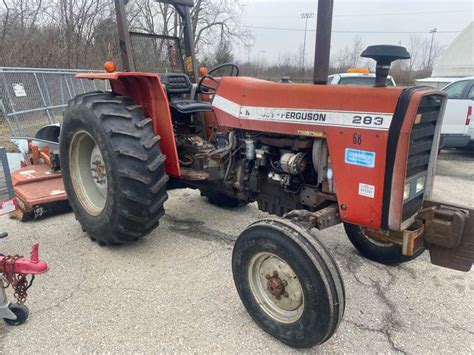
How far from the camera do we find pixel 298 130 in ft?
8.51

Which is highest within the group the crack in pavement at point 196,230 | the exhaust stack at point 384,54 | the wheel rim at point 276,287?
the exhaust stack at point 384,54

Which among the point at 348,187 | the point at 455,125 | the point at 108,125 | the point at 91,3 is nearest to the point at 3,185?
the point at 108,125

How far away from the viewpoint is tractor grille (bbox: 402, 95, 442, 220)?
221cm

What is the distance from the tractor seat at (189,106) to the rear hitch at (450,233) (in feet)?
6.84

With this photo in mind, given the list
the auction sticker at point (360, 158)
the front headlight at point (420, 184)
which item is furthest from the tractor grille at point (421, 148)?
the auction sticker at point (360, 158)

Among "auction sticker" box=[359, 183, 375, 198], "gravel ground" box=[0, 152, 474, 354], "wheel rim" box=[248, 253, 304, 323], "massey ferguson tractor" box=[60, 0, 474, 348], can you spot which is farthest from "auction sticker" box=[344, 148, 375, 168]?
"gravel ground" box=[0, 152, 474, 354]

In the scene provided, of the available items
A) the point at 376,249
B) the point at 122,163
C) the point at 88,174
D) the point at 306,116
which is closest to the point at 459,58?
the point at 376,249

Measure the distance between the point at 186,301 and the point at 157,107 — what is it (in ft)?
5.52

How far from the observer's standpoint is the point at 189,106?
355cm

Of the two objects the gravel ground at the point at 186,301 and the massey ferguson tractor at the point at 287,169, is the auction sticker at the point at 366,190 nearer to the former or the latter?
the massey ferguson tractor at the point at 287,169

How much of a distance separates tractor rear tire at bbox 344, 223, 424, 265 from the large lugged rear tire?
5.48ft

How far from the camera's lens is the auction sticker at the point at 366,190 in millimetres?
2283

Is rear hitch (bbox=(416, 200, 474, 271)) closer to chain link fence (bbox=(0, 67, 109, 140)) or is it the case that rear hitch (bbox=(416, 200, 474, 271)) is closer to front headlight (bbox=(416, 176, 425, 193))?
front headlight (bbox=(416, 176, 425, 193))


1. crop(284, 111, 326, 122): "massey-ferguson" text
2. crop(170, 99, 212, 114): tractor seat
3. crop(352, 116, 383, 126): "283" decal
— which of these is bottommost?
crop(170, 99, 212, 114): tractor seat
